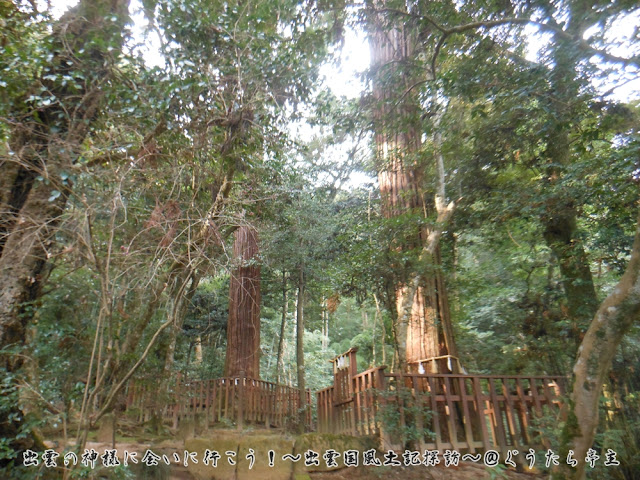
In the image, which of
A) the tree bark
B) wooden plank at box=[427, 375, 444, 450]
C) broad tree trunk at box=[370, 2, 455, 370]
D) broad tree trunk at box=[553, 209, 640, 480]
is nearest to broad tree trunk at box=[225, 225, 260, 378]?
the tree bark

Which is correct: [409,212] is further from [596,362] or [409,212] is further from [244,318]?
[244,318]

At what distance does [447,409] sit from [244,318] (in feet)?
17.9

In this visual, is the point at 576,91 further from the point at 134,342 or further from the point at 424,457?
the point at 134,342

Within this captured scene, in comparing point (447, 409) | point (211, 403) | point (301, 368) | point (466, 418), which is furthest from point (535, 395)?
point (211, 403)

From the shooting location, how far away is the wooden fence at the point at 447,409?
4.35 meters

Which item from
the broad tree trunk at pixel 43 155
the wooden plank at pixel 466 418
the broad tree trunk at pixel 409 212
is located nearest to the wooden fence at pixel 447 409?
the wooden plank at pixel 466 418

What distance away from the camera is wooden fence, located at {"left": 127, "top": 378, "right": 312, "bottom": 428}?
24.1 ft

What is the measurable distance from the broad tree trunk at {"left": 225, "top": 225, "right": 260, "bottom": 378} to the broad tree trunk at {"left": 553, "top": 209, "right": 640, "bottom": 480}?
638 cm

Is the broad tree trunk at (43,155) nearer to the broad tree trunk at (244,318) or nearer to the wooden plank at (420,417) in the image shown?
the wooden plank at (420,417)

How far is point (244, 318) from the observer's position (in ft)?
30.0

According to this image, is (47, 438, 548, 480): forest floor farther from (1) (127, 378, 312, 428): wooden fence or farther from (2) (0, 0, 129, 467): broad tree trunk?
(1) (127, 378, 312, 428): wooden fence

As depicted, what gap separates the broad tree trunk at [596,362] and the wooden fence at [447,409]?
1.47m

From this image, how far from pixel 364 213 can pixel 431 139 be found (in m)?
2.11

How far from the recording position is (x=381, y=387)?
4.53 metres
